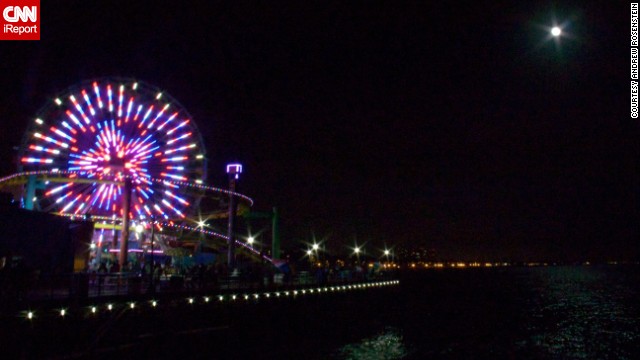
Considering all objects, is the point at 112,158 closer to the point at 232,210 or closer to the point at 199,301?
the point at 232,210

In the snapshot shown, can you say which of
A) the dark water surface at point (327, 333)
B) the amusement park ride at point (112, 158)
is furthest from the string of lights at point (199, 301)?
the amusement park ride at point (112, 158)

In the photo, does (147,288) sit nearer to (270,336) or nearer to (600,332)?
(270,336)

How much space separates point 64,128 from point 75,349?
26.7 metres

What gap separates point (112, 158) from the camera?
44.9 m

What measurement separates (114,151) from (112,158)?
0.67 metres

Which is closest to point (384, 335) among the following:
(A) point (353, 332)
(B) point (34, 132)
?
(A) point (353, 332)

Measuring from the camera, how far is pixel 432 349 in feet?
115

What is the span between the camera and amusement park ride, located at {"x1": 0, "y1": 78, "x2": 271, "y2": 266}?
4369 cm

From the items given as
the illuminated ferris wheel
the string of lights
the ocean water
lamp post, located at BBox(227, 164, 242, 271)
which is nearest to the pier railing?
the string of lights

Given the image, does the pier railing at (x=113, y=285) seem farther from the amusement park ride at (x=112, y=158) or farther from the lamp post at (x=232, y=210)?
the lamp post at (x=232, y=210)

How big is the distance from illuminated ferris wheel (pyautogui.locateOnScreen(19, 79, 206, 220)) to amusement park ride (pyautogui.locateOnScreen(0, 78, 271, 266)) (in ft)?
0.25

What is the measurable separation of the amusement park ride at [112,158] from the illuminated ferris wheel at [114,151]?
0.25 ft

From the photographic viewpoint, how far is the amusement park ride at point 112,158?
43.7 m

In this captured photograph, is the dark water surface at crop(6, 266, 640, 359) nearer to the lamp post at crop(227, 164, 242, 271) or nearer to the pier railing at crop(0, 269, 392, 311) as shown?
the pier railing at crop(0, 269, 392, 311)
